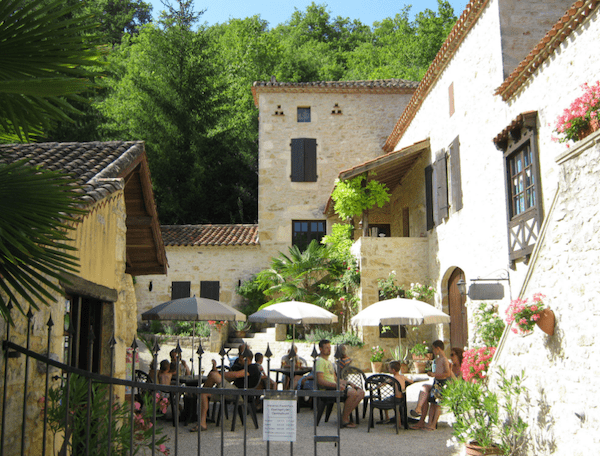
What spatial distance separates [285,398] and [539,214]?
6.39 m

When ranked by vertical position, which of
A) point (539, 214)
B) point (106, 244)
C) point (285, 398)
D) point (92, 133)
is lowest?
point (285, 398)

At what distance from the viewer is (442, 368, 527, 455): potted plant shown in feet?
17.7

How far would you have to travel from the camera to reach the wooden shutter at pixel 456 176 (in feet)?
39.3

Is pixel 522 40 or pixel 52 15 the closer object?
pixel 52 15

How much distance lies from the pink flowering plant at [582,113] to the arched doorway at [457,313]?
6378 millimetres

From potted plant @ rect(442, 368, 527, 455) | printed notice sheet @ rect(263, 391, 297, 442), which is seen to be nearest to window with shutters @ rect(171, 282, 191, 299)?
potted plant @ rect(442, 368, 527, 455)

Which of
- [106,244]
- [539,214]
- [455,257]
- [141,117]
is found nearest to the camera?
[106,244]

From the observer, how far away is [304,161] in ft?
66.0

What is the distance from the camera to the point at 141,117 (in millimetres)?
23125

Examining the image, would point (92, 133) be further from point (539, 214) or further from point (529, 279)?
point (529, 279)

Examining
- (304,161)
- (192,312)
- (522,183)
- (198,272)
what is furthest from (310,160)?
(522,183)

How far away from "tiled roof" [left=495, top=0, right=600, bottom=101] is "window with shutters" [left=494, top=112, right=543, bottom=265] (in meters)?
0.75

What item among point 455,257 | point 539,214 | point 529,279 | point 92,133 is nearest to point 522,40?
point 539,214

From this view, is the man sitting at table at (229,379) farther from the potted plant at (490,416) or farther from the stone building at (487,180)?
the stone building at (487,180)
